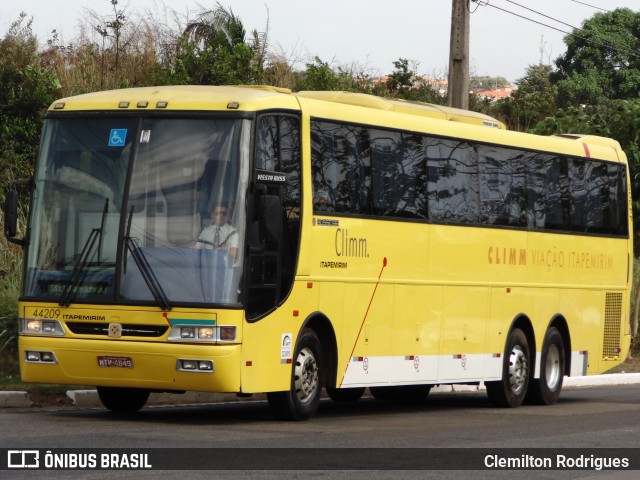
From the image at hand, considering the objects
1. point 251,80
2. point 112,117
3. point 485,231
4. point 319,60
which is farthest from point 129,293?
point 319,60

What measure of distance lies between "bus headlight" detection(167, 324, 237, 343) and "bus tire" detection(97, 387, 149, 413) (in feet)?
6.02

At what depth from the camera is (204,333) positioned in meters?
13.9

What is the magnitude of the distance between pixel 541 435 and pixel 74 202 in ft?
17.2

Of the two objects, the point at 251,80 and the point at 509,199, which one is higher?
the point at 251,80

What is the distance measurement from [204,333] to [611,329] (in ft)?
32.7

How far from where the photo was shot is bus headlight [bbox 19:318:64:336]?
47.5 ft

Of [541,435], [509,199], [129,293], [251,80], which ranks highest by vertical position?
[251,80]

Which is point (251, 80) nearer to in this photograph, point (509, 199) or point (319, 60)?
point (319, 60)

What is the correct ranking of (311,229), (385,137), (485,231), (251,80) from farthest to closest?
1. (251,80)
2. (485,231)
3. (385,137)
4. (311,229)

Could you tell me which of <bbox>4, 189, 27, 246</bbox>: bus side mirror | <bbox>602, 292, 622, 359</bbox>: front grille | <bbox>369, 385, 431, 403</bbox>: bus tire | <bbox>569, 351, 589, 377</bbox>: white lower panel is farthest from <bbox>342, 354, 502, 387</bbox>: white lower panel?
<bbox>4, 189, 27, 246</bbox>: bus side mirror

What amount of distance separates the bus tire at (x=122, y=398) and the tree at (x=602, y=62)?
1502 inches

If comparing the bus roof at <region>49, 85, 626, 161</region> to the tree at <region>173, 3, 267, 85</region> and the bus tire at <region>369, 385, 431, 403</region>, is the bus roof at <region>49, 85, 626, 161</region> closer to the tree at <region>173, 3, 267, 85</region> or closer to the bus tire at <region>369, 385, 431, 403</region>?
the bus tire at <region>369, 385, 431, 403</region>

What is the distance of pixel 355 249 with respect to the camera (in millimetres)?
16078

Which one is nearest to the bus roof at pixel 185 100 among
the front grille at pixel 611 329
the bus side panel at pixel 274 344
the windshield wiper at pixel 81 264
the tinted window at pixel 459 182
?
the tinted window at pixel 459 182
